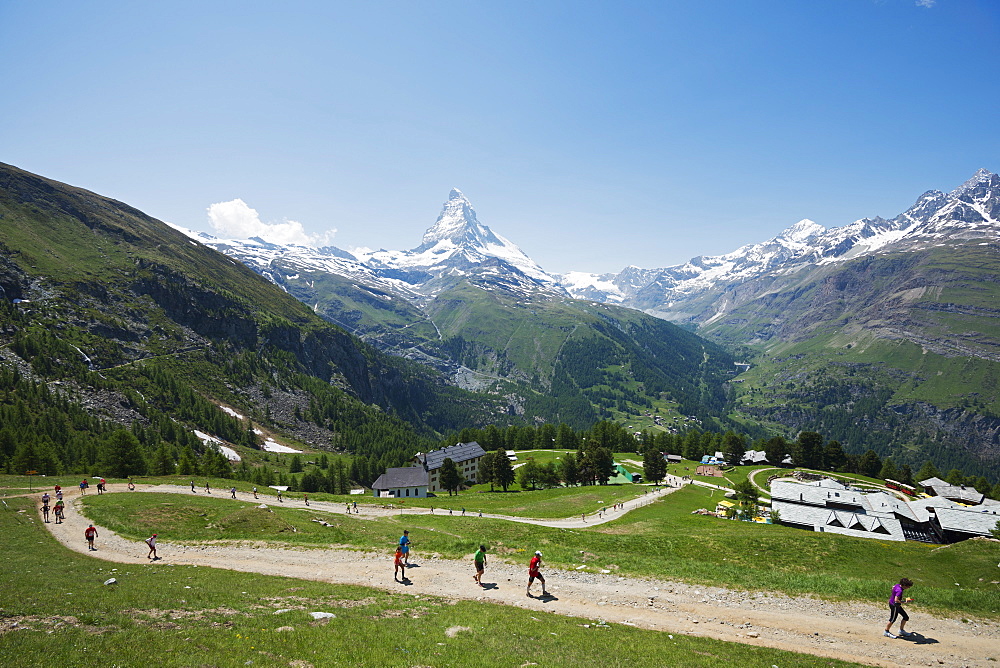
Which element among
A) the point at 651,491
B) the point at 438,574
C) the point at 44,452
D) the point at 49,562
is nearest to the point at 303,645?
the point at 438,574

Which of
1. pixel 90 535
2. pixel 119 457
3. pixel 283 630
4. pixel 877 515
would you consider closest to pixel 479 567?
pixel 283 630

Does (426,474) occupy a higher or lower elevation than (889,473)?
lower

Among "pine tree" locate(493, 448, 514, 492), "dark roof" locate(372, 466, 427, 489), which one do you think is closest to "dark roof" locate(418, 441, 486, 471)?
"dark roof" locate(372, 466, 427, 489)

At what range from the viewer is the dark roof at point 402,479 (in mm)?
107312

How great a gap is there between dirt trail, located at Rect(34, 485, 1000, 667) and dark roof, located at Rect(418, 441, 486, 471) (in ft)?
295

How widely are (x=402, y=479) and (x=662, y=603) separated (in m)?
92.4

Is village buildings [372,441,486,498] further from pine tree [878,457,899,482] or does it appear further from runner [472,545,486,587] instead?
pine tree [878,457,899,482]

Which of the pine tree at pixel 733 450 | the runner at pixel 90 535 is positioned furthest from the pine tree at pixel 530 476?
the runner at pixel 90 535

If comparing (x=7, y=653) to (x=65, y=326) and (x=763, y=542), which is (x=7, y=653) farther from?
(x=65, y=326)

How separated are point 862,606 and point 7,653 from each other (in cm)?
3971

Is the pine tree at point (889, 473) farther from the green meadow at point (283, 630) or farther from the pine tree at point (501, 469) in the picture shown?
the green meadow at point (283, 630)

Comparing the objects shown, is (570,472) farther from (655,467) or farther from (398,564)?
(398,564)

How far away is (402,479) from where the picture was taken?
10975 cm

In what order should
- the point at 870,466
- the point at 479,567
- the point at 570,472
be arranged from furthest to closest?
1. the point at 870,466
2. the point at 570,472
3. the point at 479,567
